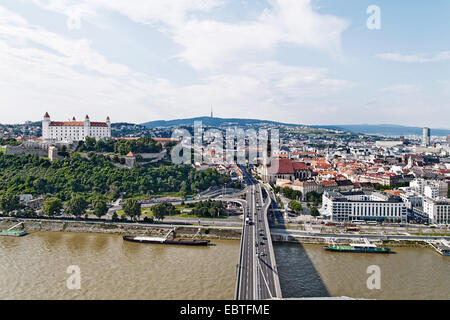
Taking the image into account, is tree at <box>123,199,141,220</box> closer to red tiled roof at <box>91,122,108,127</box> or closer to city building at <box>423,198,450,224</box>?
city building at <box>423,198,450,224</box>

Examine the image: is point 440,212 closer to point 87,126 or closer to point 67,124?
point 87,126

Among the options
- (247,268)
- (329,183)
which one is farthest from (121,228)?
(329,183)

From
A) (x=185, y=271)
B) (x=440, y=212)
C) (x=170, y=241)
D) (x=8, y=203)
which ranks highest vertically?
(x=8, y=203)

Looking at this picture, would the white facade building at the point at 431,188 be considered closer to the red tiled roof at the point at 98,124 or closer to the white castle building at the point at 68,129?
the white castle building at the point at 68,129

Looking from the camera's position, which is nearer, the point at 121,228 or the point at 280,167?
the point at 121,228

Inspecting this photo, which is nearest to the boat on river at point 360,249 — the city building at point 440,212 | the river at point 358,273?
the river at point 358,273

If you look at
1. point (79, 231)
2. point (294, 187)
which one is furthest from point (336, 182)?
point (79, 231)

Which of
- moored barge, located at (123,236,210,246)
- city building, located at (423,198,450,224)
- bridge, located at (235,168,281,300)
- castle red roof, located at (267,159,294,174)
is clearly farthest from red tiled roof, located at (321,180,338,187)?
moored barge, located at (123,236,210,246)
